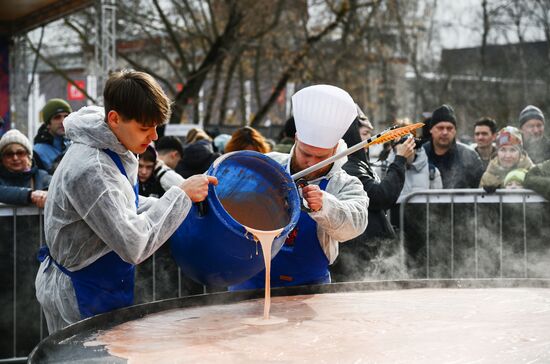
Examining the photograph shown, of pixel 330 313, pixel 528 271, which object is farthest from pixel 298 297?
pixel 528 271

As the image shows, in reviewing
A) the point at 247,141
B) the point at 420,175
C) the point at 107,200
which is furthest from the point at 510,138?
the point at 107,200

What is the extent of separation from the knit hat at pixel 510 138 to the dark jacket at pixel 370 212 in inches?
71.2

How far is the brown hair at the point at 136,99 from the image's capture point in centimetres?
277

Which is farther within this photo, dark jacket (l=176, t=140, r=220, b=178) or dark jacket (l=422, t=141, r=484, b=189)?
dark jacket (l=422, t=141, r=484, b=189)

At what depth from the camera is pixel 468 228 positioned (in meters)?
6.17

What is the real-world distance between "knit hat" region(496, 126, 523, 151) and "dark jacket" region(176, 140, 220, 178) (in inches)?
94.1

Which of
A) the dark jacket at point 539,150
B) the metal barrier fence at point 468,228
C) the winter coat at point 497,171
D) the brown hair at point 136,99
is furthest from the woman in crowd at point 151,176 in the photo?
the dark jacket at point 539,150

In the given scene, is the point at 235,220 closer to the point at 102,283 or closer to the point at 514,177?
the point at 102,283

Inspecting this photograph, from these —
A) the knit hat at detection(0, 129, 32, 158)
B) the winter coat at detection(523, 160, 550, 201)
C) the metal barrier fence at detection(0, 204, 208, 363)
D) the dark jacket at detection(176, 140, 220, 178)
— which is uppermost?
the knit hat at detection(0, 129, 32, 158)

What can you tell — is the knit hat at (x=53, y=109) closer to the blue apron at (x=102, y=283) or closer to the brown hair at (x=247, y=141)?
the brown hair at (x=247, y=141)

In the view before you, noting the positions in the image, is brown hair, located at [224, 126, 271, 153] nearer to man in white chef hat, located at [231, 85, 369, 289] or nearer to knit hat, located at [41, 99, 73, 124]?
knit hat, located at [41, 99, 73, 124]

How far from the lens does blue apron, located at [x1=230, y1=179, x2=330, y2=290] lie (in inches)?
141

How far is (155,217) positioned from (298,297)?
0.94 m

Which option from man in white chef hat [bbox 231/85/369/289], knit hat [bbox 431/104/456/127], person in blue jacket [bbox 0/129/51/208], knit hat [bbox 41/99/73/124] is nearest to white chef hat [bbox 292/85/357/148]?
man in white chef hat [bbox 231/85/369/289]
